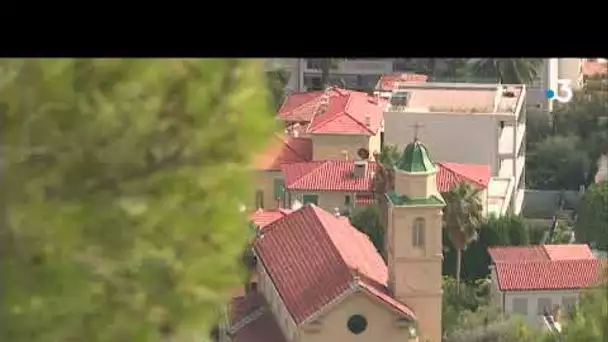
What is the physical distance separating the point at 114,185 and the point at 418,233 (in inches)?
15.9

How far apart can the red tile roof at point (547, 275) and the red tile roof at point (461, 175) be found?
134 mm

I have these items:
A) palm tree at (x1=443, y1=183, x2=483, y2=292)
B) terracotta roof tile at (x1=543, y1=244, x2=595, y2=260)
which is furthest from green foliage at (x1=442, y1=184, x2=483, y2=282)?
terracotta roof tile at (x1=543, y1=244, x2=595, y2=260)

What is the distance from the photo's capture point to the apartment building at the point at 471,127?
127 cm

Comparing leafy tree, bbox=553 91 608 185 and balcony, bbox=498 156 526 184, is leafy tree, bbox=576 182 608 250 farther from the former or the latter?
balcony, bbox=498 156 526 184

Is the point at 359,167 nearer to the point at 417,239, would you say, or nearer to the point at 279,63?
the point at 417,239

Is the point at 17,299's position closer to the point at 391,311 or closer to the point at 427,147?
the point at 391,311

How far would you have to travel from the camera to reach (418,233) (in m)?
1.12

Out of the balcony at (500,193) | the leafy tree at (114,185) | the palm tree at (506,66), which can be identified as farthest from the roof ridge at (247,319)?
the balcony at (500,193)

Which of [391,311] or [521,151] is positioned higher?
[521,151]

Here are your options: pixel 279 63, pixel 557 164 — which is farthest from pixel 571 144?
pixel 279 63

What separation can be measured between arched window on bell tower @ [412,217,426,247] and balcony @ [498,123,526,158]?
369 millimetres

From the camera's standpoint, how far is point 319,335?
105 centimetres
